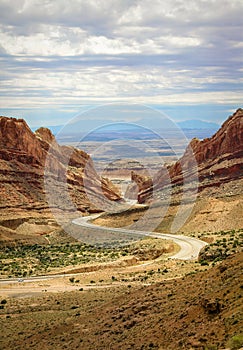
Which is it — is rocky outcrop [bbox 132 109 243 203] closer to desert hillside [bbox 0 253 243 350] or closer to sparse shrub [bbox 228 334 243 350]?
desert hillside [bbox 0 253 243 350]

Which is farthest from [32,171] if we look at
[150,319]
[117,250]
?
[150,319]

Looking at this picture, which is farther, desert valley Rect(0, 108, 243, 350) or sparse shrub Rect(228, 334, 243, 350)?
desert valley Rect(0, 108, 243, 350)

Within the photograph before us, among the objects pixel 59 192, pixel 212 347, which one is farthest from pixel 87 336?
pixel 59 192

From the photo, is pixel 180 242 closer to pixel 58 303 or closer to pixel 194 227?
pixel 194 227

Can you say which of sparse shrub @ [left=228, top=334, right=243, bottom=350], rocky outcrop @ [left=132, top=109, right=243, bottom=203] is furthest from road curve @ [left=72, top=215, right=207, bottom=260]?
sparse shrub @ [left=228, top=334, right=243, bottom=350]

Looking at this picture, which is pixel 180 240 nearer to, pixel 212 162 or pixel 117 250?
pixel 117 250

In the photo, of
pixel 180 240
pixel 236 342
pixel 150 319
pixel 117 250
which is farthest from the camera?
pixel 180 240

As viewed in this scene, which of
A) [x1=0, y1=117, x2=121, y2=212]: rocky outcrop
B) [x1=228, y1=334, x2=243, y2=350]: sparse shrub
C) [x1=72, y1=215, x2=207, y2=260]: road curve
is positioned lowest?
[x1=72, y1=215, x2=207, y2=260]: road curve
